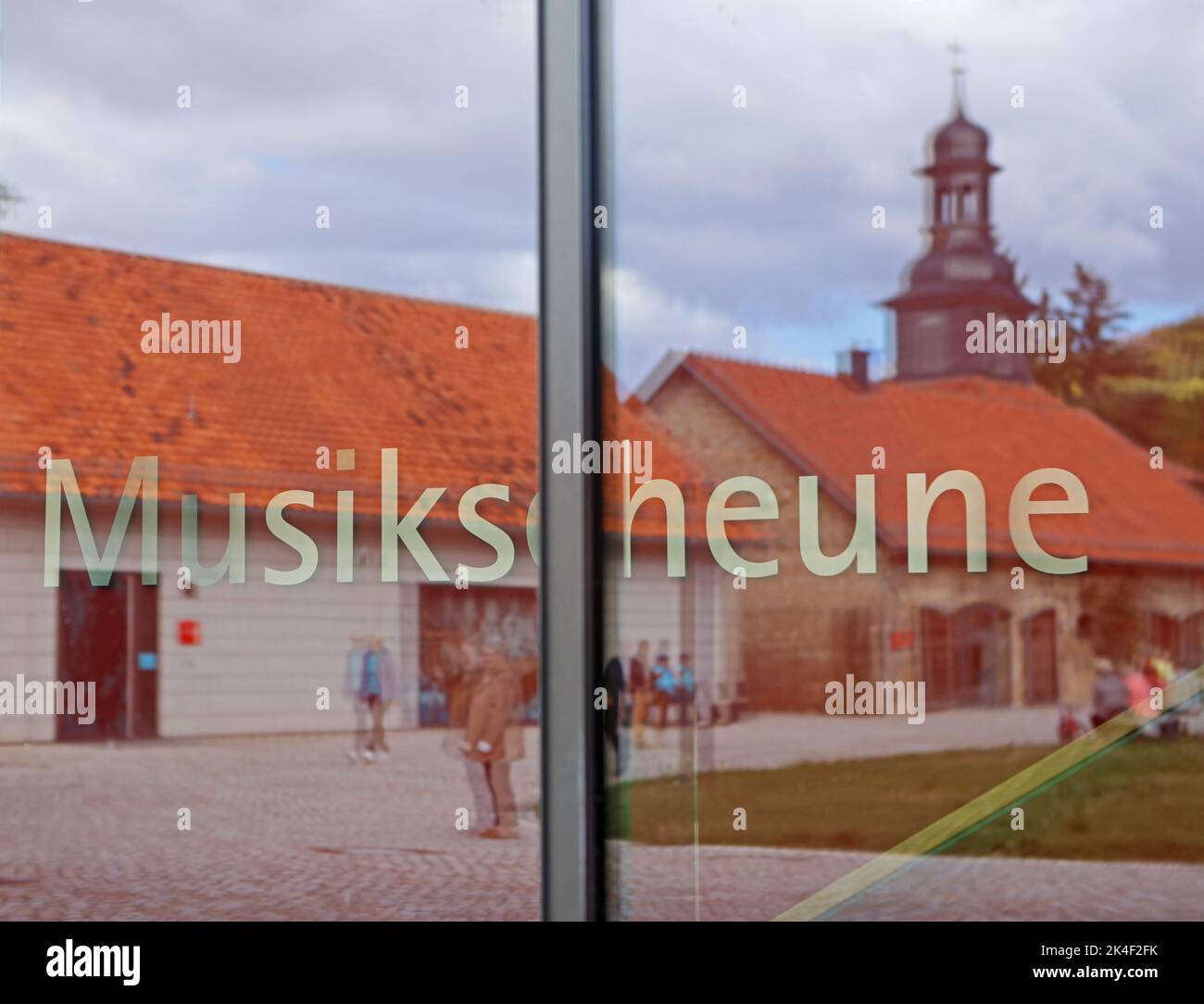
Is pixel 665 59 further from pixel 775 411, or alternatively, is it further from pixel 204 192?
pixel 204 192

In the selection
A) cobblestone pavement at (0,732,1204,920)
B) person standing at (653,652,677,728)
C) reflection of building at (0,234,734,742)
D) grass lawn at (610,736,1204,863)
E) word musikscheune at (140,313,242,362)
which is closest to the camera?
grass lawn at (610,736,1204,863)

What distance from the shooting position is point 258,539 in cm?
505

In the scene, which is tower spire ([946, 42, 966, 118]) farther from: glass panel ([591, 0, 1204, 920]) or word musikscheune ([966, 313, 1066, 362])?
word musikscheune ([966, 313, 1066, 362])

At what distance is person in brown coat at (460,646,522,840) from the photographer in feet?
15.8

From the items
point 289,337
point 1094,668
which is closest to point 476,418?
point 289,337

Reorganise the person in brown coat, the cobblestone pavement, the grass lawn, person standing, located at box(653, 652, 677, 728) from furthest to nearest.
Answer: the person in brown coat
person standing, located at box(653, 652, 677, 728)
the cobblestone pavement
the grass lawn

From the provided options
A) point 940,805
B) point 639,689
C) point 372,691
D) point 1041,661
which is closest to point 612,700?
point 639,689

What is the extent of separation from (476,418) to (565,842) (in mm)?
1257

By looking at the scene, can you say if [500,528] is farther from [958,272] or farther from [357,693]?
[958,272]

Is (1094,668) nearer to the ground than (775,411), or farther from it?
nearer to the ground

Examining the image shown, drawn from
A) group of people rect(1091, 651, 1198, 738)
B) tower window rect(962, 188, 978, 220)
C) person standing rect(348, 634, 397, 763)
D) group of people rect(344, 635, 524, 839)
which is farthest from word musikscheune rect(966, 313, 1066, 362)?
person standing rect(348, 634, 397, 763)

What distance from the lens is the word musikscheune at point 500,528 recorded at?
4.68m

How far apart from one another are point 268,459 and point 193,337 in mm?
465

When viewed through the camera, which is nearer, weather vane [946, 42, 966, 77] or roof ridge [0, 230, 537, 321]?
weather vane [946, 42, 966, 77]
